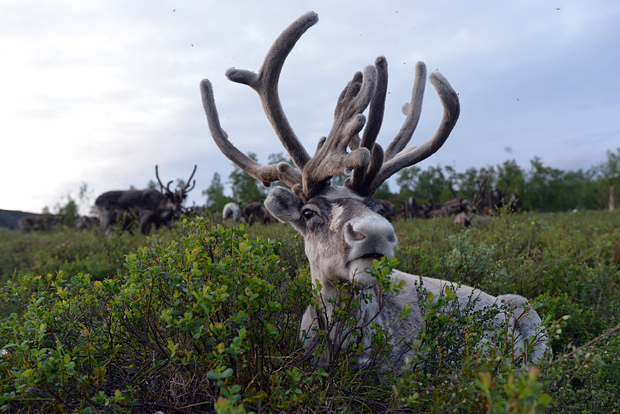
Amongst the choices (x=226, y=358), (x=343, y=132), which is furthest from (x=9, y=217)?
(x=226, y=358)

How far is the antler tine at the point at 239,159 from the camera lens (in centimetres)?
366

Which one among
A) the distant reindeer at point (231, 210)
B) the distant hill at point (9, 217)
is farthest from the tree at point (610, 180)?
the distant hill at point (9, 217)

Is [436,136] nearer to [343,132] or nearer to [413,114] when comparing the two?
[413,114]

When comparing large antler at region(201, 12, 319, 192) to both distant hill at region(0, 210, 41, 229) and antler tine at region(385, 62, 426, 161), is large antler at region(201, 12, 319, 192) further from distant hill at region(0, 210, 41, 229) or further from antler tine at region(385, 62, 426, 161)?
distant hill at region(0, 210, 41, 229)

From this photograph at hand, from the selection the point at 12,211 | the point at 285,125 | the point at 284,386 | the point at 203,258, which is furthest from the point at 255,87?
the point at 12,211

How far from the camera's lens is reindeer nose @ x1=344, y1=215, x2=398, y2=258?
8.21ft

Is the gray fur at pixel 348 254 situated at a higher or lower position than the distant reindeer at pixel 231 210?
lower

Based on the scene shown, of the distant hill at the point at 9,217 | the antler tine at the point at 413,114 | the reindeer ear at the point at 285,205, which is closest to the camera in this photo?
the reindeer ear at the point at 285,205

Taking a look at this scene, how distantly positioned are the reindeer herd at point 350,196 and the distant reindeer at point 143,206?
43.8 ft

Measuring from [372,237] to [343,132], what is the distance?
1.02 m

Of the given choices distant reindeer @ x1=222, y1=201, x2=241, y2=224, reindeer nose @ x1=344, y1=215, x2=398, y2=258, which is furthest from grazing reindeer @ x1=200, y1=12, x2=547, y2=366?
distant reindeer @ x1=222, y1=201, x2=241, y2=224

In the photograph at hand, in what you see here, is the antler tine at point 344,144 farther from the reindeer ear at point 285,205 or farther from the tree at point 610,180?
the tree at point 610,180

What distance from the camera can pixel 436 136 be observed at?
372 centimetres

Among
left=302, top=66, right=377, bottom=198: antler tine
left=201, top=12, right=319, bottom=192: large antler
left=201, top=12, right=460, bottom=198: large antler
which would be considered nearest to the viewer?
left=302, top=66, right=377, bottom=198: antler tine
